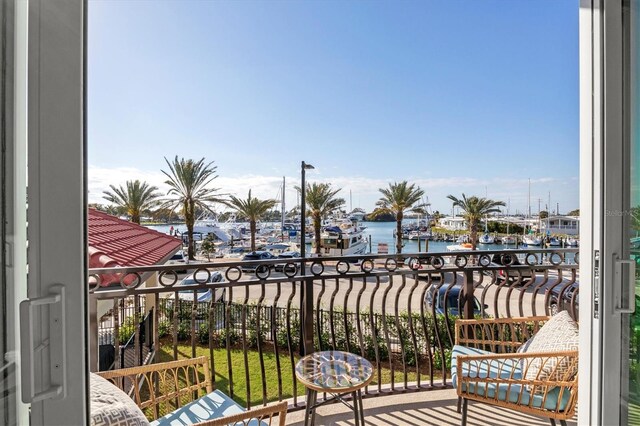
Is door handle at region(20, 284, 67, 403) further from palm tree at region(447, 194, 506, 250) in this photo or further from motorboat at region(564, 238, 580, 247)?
palm tree at region(447, 194, 506, 250)

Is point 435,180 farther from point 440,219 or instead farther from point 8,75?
point 8,75

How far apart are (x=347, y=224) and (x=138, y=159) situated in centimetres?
952

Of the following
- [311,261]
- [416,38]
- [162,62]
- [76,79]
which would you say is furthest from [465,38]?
[76,79]

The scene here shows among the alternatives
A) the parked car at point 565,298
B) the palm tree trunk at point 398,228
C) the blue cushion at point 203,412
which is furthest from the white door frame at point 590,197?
the palm tree trunk at point 398,228

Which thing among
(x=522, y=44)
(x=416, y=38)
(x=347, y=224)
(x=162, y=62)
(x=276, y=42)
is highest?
(x=522, y=44)

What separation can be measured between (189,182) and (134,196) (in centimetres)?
175

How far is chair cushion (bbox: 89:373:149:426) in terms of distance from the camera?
2.59 ft

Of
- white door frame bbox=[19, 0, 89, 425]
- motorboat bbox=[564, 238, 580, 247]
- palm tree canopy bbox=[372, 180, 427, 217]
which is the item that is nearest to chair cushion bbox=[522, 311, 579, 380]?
motorboat bbox=[564, 238, 580, 247]

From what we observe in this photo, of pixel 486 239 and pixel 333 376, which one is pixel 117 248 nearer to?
pixel 333 376

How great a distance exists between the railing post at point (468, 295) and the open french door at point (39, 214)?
2.48 m

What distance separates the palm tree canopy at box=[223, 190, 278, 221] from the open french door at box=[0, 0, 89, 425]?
1175cm

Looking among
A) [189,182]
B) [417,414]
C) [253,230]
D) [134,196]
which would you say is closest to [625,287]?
[417,414]

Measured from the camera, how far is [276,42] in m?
5.17

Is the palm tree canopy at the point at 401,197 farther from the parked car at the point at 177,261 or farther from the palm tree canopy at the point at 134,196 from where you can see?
the palm tree canopy at the point at 134,196
